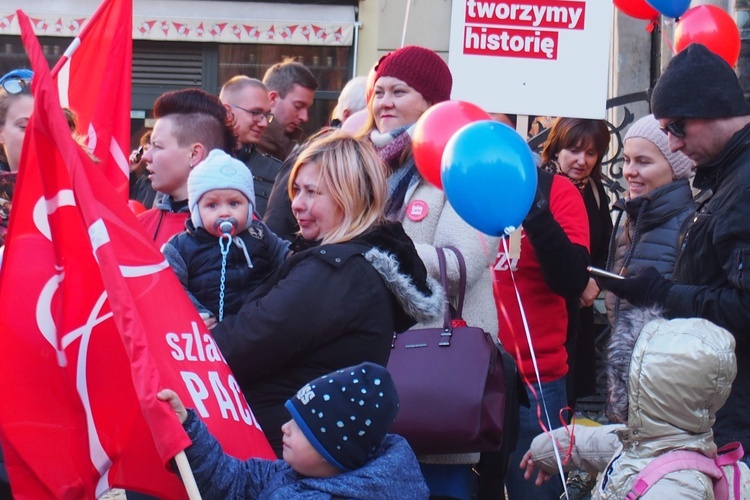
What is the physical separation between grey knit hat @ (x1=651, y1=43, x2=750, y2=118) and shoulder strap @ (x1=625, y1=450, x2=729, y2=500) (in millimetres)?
1055

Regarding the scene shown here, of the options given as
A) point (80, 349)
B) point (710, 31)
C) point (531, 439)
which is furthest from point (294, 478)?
point (710, 31)

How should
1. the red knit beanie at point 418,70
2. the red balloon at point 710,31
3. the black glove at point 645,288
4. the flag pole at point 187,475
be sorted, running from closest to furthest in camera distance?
the flag pole at point 187,475, the black glove at point 645,288, the red knit beanie at point 418,70, the red balloon at point 710,31

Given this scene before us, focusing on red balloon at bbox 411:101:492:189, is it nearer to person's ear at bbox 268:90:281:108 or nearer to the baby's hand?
the baby's hand

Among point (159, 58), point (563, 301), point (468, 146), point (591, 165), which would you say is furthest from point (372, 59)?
point (468, 146)

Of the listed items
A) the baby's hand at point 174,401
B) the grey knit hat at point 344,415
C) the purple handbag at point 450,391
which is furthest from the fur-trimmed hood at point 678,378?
the baby's hand at point 174,401

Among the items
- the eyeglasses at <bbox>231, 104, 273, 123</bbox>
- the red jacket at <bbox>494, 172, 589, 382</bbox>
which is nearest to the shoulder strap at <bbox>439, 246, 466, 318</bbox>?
the red jacket at <bbox>494, 172, 589, 382</bbox>

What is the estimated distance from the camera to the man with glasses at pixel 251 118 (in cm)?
541

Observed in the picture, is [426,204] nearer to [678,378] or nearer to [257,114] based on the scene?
[678,378]

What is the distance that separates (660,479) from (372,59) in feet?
24.9

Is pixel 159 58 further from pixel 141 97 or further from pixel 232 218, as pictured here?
pixel 232 218

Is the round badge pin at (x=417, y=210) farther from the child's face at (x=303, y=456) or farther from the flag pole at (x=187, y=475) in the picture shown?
the flag pole at (x=187, y=475)

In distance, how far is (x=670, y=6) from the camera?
5.16m

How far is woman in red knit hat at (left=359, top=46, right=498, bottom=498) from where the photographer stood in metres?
3.85

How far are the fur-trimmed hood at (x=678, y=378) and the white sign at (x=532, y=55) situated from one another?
1.98m
